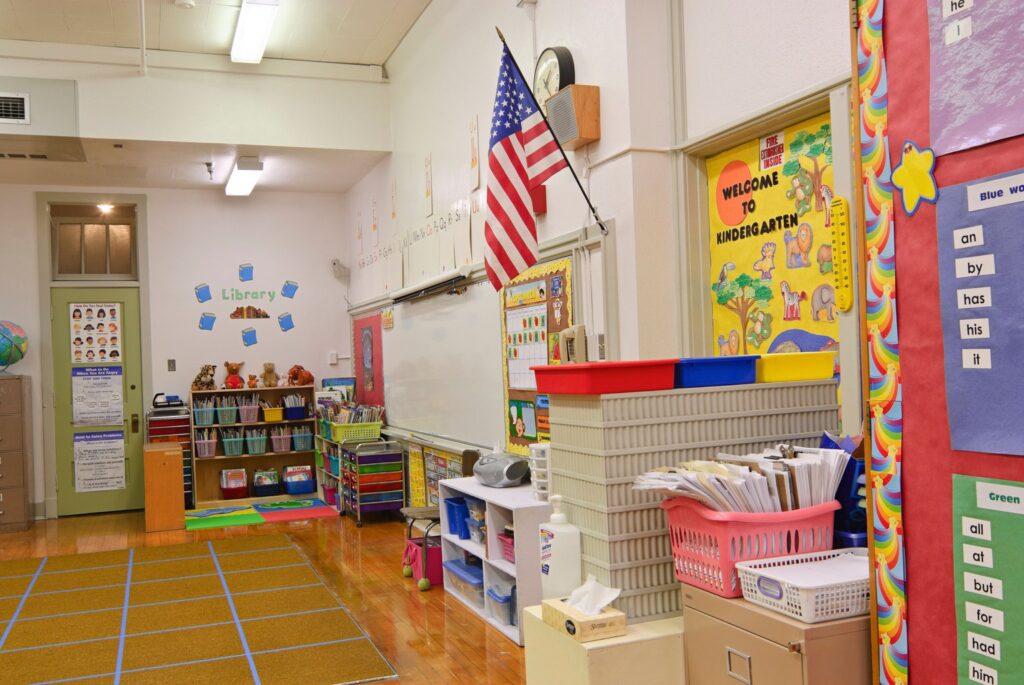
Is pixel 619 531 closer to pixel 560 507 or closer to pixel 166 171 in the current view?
pixel 560 507

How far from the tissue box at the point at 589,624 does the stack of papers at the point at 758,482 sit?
0.99 feet

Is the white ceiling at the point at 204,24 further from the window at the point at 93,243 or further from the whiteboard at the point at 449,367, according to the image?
the window at the point at 93,243

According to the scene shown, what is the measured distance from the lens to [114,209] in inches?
388

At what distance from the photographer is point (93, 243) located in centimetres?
978

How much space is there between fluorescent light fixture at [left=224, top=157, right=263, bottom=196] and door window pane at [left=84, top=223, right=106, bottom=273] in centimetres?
148

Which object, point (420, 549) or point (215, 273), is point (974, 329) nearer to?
point (420, 549)

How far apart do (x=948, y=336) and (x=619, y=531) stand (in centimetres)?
89

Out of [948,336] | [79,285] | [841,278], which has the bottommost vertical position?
[948,336]

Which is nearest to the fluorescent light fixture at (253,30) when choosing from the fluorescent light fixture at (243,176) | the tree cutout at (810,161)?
the fluorescent light fixture at (243,176)

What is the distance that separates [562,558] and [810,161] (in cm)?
206

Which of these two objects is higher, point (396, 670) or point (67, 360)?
point (67, 360)

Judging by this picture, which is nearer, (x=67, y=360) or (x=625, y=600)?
(x=625, y=600)

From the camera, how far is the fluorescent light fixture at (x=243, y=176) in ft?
27.9

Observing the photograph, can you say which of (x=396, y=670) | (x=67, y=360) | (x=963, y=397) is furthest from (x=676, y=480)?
(x=67, y=360)
